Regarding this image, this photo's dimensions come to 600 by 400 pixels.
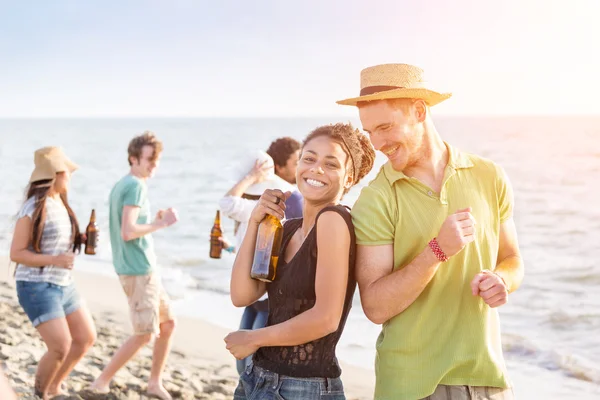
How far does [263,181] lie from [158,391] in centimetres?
222

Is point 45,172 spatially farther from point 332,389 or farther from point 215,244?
point 332,389

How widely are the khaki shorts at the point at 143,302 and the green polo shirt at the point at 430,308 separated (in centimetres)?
362

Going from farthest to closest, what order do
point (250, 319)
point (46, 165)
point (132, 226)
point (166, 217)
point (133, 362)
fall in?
point (133, 362), point (166, 217), point (132, 226), point (46, 165), point (250, 319)

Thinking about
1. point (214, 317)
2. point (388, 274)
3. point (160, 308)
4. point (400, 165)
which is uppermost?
point (400, 165)

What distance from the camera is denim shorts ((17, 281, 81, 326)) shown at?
555 centimetres

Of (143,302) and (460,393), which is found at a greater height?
(460,393)

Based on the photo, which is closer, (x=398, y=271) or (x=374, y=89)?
(x=398, y=271)

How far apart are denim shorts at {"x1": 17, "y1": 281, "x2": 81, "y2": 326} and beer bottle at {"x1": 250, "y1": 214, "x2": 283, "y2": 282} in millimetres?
2990

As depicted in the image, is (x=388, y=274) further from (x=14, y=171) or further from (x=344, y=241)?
(x=14, y=171)

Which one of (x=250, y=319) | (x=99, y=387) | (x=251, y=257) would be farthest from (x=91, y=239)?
(x=251, y=257)

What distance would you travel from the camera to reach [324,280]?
2.81 m

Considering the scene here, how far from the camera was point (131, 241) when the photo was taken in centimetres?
620

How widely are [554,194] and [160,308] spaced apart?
2326 cm

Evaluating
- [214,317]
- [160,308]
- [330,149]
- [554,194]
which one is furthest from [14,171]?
[330,149]
